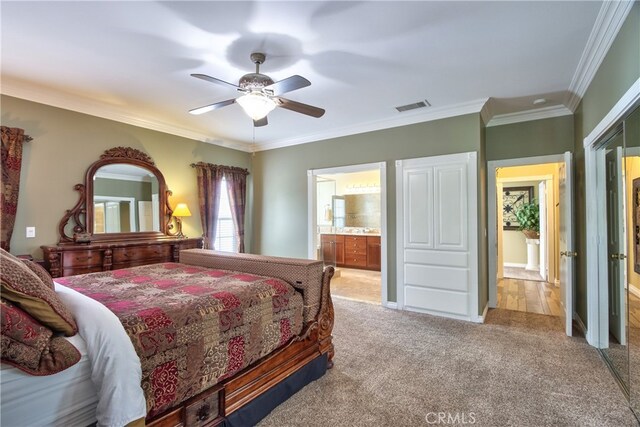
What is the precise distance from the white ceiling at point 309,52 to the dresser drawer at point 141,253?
5.61 feet

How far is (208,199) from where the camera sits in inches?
200

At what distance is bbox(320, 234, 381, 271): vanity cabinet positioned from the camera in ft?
23.2

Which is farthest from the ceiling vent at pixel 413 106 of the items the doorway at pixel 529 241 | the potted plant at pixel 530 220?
the potted plant at pixel 530 220

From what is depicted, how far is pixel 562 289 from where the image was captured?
376cm

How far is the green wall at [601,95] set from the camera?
6.38 feet

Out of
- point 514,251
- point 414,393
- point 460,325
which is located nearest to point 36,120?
point 414,393

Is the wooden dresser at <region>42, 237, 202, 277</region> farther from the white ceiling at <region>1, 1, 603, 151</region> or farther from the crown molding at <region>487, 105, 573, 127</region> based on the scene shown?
the crown molding at <region>487, 105, 573, 127</region>

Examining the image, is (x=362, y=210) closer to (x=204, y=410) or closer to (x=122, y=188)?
(x=122, y=188)

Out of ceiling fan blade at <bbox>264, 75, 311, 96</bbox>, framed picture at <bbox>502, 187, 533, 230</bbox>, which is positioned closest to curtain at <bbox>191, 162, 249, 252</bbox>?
ceiling fan blade at <bbox>264, 75, 311, 96</bbox>

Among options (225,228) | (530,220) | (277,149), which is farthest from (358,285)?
(530,220)

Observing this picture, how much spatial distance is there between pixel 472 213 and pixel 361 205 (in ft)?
13.9

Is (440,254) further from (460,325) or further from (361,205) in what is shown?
(361,205)

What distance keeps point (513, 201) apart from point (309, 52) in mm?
7279

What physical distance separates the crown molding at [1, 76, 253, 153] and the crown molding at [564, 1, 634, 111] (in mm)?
4803
